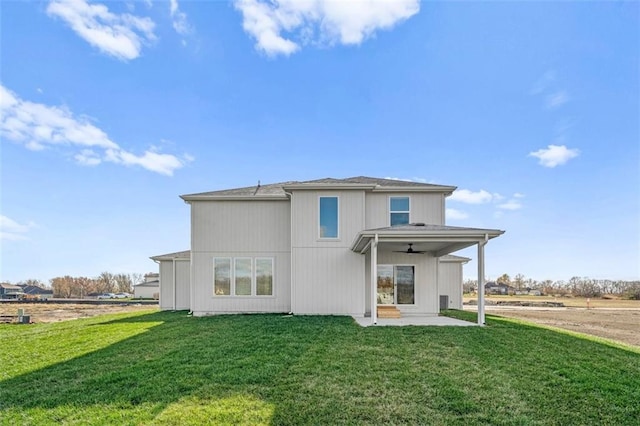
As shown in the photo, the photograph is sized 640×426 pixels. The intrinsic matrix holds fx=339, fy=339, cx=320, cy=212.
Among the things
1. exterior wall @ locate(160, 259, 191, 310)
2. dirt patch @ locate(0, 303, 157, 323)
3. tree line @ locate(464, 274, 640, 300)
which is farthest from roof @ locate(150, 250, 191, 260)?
tree line @ locate(464, 274, 640, 300)

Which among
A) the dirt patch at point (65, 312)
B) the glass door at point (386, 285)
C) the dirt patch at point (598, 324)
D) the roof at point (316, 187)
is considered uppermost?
the roof at point (316, 187)

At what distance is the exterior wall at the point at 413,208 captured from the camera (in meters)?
11.9

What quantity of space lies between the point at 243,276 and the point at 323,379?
26.2ft

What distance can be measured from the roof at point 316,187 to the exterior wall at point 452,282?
6.25 m

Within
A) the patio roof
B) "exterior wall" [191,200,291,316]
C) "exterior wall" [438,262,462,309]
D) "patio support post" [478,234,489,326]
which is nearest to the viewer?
the patio roof

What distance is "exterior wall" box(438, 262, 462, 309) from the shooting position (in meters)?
16.8

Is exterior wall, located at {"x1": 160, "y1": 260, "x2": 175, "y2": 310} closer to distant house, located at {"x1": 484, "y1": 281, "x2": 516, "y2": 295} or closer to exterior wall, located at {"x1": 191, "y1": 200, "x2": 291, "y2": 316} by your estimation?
exterior wall, located at {"x1": 191, "y1": 200, "x2": 291, "y2": 316}

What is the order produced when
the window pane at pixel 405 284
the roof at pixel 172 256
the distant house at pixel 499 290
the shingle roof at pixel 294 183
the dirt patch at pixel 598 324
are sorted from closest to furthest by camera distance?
the dirt patch at pixel 598 324
the shingle roof at pixel 294 183
the window pane at pixel 405 284
the roof at pixel 172 256
the distant house at pixel 499 290

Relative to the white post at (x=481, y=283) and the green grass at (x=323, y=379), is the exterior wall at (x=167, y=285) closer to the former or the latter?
the green grass at (x=323, y=379)

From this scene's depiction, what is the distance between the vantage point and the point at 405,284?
11.9 m

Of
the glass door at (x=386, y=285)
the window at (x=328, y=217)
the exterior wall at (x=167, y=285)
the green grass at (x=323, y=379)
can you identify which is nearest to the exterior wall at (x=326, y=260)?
the window at (x=328, y=217)

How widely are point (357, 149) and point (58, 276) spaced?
70689 millimetres

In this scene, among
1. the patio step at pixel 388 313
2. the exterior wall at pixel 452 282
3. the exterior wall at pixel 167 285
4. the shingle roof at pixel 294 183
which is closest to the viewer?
the patio step at pixel 388 313

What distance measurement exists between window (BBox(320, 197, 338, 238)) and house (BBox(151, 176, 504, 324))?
3 centimetres
